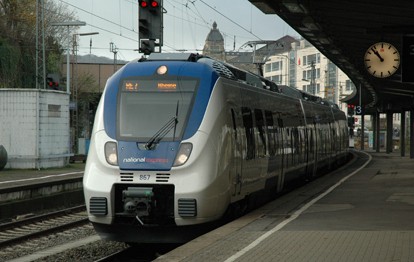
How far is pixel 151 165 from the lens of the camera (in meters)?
11.5

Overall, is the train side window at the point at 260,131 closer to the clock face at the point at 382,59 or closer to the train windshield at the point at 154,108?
the train windshield at the point at 154,108

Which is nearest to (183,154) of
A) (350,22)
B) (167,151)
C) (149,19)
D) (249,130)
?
(167,151)

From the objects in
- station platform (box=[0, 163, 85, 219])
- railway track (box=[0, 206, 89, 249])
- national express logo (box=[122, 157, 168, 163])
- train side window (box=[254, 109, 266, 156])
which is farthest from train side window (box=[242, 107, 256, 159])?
station platform (box=[0, 163, 85, 219])

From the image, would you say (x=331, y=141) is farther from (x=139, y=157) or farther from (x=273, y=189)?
(x=139, y=157)

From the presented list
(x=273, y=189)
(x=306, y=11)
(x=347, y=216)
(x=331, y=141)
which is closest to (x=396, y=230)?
(x=347, y=216)

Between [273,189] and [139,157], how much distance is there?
6223 millimetres

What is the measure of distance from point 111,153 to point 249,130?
341 cm

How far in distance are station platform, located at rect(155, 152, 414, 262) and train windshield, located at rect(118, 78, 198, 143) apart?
70.6 inches

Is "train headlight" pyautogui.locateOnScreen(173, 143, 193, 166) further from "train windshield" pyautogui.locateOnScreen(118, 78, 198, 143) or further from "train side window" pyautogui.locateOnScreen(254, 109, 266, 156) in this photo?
"train side window" pyautogui.locateOnScreen(254, 109, 266, 156)

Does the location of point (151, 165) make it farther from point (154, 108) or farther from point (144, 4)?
point (144, 4)

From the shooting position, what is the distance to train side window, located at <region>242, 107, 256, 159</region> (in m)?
14.0

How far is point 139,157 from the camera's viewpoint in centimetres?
1162

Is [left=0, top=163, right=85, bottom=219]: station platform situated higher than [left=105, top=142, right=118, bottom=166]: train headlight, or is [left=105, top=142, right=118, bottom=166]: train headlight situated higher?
[left=105, top=142, right=118, bottom=166]: train headlight

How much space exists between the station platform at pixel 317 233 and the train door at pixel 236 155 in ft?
2.03
